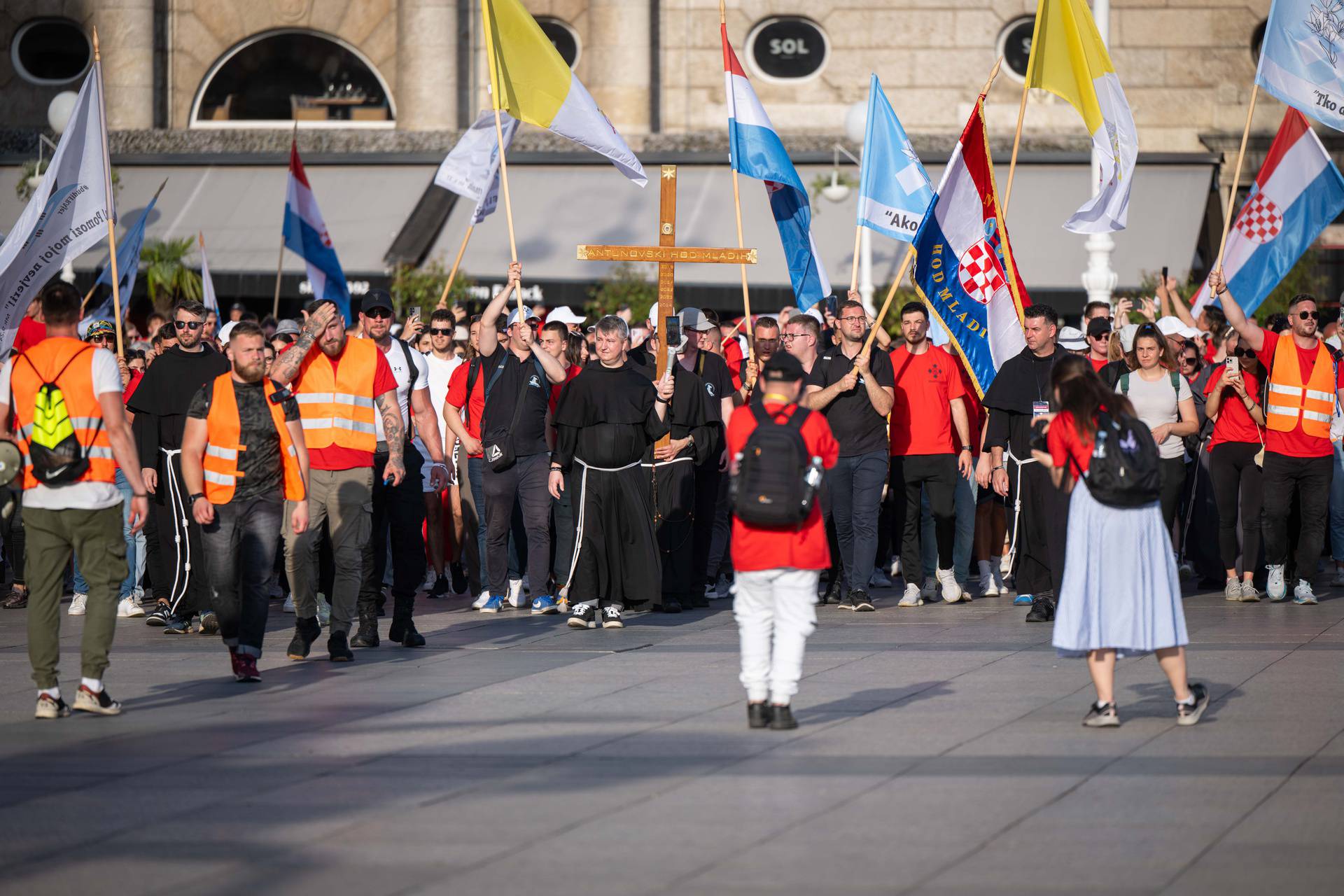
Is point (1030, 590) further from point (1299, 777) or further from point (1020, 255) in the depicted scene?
point (1020, 255)

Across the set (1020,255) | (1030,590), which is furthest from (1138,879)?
(1020,255)

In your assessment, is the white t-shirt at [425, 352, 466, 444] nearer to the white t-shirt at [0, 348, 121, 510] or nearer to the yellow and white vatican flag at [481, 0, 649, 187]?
the yellow and white vatican flag at [481, 0, 649, 187]

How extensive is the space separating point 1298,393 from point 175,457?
7402 mm

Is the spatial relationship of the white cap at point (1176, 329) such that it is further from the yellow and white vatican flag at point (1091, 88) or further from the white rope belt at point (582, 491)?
the white rope belt at point (582, 491)

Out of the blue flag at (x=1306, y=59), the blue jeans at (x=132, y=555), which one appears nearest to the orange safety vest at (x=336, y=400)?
the blue jeans at (x=132, y=555)

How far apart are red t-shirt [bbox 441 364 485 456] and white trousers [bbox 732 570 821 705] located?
512 cm

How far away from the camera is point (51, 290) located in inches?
335

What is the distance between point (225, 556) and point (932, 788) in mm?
4181

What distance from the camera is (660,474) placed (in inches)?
504

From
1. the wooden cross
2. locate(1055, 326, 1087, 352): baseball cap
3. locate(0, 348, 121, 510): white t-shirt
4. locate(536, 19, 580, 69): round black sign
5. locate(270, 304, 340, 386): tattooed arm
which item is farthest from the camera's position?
locate(536, 19, 580, 69): round black sign

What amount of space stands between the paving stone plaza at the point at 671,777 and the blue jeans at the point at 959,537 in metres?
2.77

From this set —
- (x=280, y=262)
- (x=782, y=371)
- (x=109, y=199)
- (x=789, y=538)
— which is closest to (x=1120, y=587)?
(x=789, y=538)

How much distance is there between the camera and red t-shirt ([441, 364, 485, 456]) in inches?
505

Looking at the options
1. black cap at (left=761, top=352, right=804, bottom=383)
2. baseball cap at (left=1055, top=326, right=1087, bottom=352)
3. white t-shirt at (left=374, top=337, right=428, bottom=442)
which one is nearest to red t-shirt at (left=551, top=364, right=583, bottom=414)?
white t-shirt at (left=374, top=337, right=428, bottom=442)
